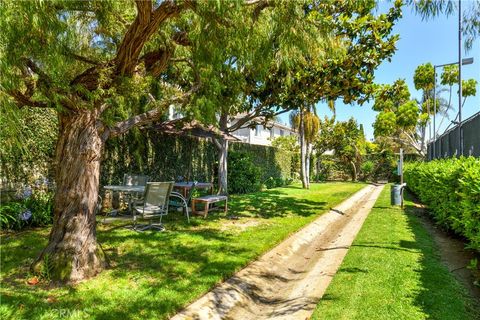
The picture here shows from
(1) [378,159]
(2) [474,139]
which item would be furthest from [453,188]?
(1) [378,159]

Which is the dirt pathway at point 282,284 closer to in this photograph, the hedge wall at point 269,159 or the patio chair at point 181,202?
the patio chair at point 181,202

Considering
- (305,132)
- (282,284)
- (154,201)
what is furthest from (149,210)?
(305,132)

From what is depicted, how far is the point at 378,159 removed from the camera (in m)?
31.6

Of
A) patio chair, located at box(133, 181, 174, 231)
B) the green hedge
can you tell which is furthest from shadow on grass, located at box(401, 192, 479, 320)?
patio chair, located at box(133, 181, 174, 231)

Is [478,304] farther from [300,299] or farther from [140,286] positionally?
[140,286]

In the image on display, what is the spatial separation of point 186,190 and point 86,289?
6.90m

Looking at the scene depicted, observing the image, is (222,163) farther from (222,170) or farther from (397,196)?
Result: (397,196)

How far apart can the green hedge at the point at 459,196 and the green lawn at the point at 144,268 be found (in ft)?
11.7

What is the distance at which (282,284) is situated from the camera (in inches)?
206

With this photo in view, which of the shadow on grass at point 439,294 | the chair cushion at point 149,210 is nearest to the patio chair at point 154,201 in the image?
the chair cushion at point 149,210

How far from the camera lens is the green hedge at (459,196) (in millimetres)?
5294

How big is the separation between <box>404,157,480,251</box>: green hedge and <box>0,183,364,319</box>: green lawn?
3570 millimetres

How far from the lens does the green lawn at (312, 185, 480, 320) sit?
12.3 ft

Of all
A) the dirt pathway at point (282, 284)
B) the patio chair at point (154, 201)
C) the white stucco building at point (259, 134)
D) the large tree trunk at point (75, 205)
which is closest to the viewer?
the dirt pathway at point (282, 284)
